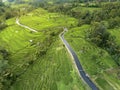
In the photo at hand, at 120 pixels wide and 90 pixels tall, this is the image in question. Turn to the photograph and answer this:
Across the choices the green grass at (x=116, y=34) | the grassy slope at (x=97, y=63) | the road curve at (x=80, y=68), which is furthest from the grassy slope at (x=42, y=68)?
the green grass at (x=116, y=34)

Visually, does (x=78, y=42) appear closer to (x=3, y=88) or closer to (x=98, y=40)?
(x=98, y=40)

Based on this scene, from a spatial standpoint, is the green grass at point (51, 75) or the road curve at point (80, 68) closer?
the road curve at point (80, 68)

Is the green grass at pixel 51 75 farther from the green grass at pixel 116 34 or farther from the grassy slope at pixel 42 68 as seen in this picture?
the green grass at pixel 116 34

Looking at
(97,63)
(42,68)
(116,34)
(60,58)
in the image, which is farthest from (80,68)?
(116,34)

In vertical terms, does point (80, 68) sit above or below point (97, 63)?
above

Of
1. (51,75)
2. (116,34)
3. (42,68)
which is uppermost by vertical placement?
(42,68)

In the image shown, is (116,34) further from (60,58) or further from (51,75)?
(51,75)

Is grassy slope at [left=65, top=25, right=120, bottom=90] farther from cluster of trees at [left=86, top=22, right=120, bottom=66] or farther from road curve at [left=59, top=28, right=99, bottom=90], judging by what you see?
cluster of trees at [left=86, top=22, right=120, bottom=66]

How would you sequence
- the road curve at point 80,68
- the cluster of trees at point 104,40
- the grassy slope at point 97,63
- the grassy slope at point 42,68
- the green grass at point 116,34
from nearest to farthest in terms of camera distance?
the road curve at point 80,68
the grassy slope at point 97,63
the grassy slope at point 42,68
the cluster of trees at point 104,40
the green grass at point 116,34

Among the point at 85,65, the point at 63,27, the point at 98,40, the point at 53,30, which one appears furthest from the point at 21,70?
the point at 63,27
